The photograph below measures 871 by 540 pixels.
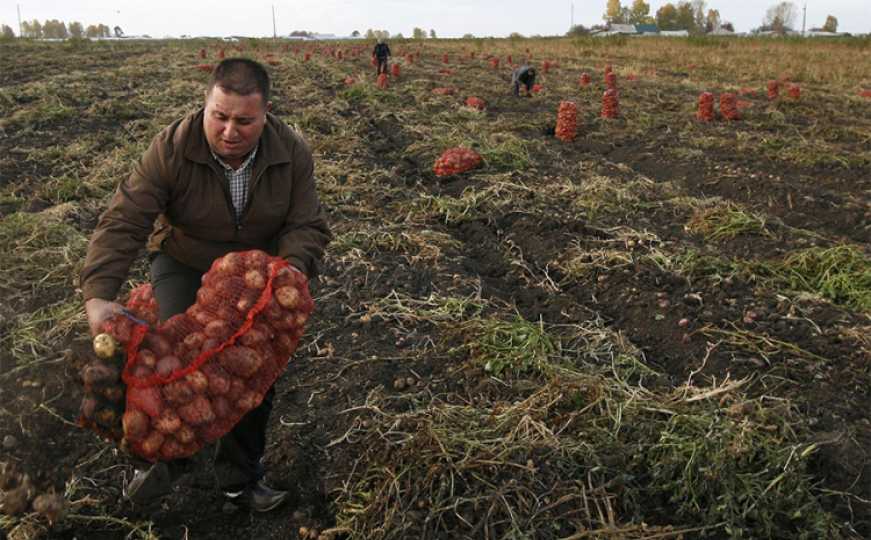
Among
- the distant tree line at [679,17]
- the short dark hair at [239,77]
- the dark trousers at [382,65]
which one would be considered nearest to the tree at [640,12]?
the distant tree line at [679,17]

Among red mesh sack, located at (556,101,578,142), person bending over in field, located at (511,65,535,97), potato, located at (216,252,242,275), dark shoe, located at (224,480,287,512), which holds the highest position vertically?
person bending over in field, located at (511,65,535,97)

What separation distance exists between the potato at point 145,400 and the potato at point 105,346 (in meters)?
0.13

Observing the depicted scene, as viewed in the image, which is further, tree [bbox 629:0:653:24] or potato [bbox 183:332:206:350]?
tree [bbox 629:0:653:24]

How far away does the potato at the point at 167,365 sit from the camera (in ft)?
6.47

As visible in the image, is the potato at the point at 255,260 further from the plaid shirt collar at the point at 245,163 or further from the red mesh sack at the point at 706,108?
the red mesh sack at the point at 706,108

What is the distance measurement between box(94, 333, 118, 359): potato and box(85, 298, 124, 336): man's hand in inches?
3.9

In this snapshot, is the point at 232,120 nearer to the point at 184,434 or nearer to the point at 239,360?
the point at 239,360

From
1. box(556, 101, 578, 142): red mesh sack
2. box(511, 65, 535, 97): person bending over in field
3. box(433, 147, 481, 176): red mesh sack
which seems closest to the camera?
box(433, 147, 481, 176): red mesh sack

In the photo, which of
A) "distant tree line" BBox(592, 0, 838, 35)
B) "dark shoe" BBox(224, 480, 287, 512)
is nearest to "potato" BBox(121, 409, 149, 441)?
"dark shoe" BBox(224, 480, 287, 512)

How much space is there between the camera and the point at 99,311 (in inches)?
80.0

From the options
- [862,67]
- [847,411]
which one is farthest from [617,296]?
[862,67]

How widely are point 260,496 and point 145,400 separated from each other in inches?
32.3

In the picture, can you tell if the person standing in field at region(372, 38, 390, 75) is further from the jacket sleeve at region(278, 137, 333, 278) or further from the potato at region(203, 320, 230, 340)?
the potato at region(203, 320, 230, 340)

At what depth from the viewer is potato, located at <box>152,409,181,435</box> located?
195 cm
